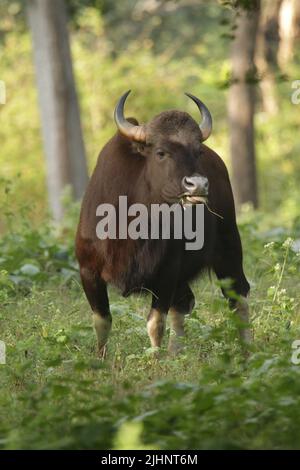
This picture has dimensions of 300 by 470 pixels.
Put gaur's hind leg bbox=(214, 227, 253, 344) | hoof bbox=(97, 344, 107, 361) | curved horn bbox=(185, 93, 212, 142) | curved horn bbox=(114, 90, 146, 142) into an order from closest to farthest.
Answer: hoof bbox=(97, 344, 107, 361) < curved horn bbox=(114, 90, 146, 142) < curved horn bbox=(185, 93, 212, 142) < gaur's hind leg bbox=(214, 227, 253, 344)

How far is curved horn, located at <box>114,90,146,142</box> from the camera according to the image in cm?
805

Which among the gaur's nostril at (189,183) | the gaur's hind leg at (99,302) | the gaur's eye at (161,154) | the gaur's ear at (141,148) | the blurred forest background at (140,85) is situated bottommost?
the gaur's hind leg at (99,302)

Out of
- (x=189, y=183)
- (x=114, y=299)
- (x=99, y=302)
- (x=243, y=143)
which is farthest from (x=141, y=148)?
(x=243, y=143)

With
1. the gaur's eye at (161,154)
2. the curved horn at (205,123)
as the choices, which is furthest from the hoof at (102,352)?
the curved horn at (205,123)

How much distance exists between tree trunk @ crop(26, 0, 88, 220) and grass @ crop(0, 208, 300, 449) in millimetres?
8265

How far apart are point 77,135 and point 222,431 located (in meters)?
13.4

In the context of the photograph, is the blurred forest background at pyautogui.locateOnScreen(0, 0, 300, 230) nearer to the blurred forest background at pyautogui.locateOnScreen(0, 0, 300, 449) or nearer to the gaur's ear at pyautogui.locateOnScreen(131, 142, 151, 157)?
the blurred forest background at pyautogui.locateOnScreen(0, 0, 300, 449)

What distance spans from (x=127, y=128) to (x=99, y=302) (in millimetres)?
1303

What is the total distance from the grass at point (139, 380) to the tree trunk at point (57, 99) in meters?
8.27

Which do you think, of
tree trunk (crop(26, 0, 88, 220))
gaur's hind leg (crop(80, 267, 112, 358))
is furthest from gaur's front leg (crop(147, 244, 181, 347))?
tree trunk (crop(26, 0, 88, 220))

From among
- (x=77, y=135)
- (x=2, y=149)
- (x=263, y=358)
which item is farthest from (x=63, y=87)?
(x=263, y=358)

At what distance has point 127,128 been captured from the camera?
8.11 meters

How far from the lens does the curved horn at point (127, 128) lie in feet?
26.4

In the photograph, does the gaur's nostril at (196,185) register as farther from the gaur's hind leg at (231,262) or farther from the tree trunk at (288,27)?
the tree trunk at (288,27)
